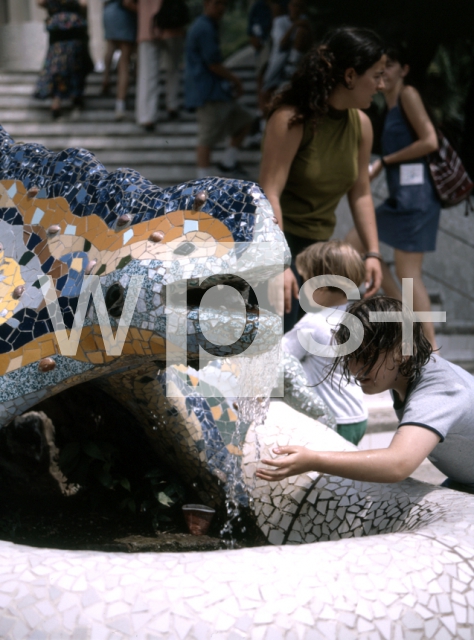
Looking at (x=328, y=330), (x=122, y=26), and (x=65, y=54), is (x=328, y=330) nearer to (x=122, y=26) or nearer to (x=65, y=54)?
(x=122, y=26)

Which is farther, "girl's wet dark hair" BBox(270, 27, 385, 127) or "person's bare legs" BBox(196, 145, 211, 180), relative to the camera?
"person's bare legs" BBox(196, 145, 211, 180)

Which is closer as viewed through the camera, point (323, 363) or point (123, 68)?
point (323, 363)

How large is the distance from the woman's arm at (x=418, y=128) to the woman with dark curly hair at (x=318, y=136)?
3.94 feet

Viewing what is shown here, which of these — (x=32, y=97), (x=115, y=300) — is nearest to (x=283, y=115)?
(x=115, y=300)

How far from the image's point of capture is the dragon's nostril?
6.81 feet

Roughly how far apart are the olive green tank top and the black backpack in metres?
5.31

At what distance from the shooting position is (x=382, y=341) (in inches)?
91.2

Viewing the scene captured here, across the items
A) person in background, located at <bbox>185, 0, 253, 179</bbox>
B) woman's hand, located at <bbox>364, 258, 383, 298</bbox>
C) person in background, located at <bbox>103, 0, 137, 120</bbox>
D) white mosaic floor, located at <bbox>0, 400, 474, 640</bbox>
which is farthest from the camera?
person in background, located at <bbox>103, 0, 137, 120</bbox>

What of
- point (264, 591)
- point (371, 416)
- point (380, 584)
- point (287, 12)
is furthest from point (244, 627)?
point (287, 12)

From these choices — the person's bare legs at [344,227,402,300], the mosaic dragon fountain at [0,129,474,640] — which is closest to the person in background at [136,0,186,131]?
the person's bare legs at [344,227,402,300]

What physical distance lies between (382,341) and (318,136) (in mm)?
1408

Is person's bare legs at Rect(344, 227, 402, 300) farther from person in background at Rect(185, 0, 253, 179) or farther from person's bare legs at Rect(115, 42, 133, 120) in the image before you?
person's bare legs at Rect(115, 42, 133, 120)

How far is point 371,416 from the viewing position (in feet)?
14.5

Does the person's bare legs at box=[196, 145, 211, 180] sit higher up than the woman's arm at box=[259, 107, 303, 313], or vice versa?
the woman's arm at box=[259, 107, 303, 313]
